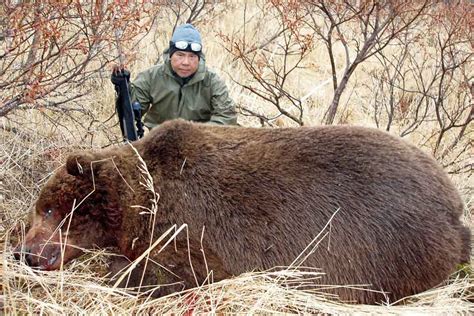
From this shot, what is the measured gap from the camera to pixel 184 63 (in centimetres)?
548

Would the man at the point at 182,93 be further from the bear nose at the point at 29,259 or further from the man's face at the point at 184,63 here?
the bear nose at the point at 29,259

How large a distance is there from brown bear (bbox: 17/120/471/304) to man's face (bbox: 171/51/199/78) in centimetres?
181

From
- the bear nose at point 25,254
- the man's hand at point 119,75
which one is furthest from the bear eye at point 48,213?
the man's hand at point 119,75

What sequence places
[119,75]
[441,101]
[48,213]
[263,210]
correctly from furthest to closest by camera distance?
[441,101]
[119,75]
[48,213]
[263,210]

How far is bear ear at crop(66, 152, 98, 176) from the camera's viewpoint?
3.64 meters

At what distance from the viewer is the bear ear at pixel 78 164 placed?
11.9ft

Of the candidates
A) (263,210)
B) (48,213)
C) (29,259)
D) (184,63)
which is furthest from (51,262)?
(184,63)

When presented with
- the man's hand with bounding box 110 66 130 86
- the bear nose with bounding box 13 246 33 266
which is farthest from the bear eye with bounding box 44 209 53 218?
the man's hand with bounding box 110 66 130 86

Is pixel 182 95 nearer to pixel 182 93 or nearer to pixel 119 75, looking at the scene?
pixel 182 93

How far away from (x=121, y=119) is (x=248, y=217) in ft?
6.95

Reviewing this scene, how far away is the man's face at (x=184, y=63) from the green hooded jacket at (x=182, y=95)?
0.29 feet

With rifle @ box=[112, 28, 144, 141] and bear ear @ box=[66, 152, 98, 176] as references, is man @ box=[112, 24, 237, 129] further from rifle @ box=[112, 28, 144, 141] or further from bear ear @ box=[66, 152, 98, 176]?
bear ear @ box=[66, 152, 98, 176]

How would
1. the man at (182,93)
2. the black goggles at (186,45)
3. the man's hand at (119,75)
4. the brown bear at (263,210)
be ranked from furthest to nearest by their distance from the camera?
the man at (182,93), the black goggles at (186,45), the man's hand at (119,75), the brown bear at (263,210)

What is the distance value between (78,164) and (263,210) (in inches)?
43.9
